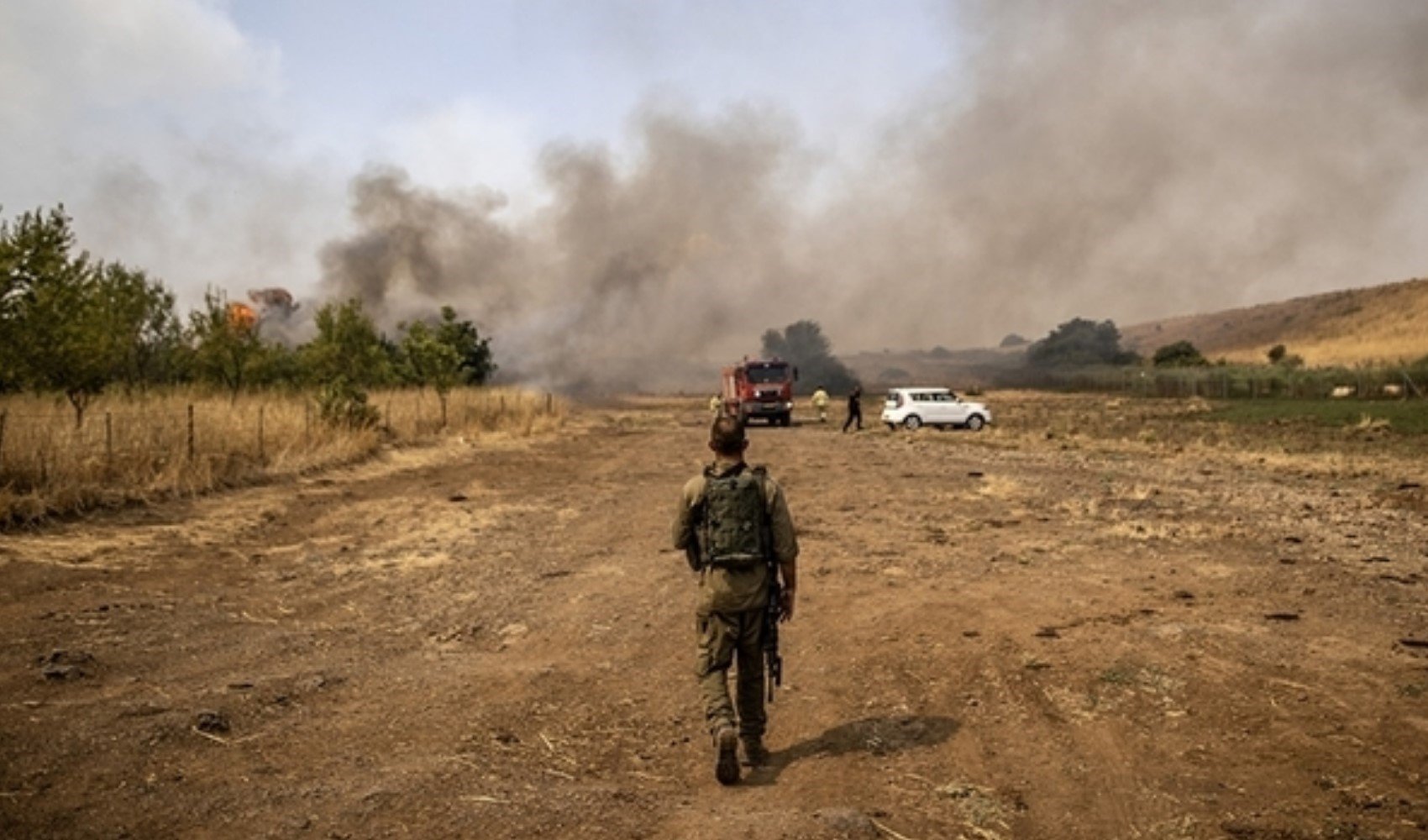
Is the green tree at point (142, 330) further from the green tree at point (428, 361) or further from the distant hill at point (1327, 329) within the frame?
the distant hill at point (1327, 329)

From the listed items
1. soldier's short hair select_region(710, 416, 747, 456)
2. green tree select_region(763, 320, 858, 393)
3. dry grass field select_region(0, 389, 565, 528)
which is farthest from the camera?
green tree select_region(763, 320, 858, 393)

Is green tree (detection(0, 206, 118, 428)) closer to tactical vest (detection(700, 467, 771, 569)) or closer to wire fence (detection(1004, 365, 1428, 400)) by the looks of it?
tactical vest (detection(700, 467, 771, 569))

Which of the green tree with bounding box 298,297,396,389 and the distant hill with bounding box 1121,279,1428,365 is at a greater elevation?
the distant hill with bounding box 1121,279,1428,365

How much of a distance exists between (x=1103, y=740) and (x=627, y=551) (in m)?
7.26

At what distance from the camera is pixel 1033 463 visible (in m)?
23.8

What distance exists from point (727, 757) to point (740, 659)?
0.64 m

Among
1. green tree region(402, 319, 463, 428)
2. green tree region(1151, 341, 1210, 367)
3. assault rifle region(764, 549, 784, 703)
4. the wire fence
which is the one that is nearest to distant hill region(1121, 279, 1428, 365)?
green tree region(1151, 341, 1210, 367)

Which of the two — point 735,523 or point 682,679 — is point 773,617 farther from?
point 682,679

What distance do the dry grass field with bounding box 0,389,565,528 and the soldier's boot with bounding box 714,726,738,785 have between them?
37.2 ft

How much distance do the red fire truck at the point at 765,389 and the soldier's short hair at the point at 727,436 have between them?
113 ft

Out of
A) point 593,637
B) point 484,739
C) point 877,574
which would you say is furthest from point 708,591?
point 877,574

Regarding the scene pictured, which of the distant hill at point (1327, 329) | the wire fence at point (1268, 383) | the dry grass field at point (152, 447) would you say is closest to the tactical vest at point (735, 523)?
the dry grass field at point (152, 447)

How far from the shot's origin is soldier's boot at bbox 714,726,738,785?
5258 mm

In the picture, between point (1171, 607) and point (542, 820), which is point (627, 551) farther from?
point (542, 820)
